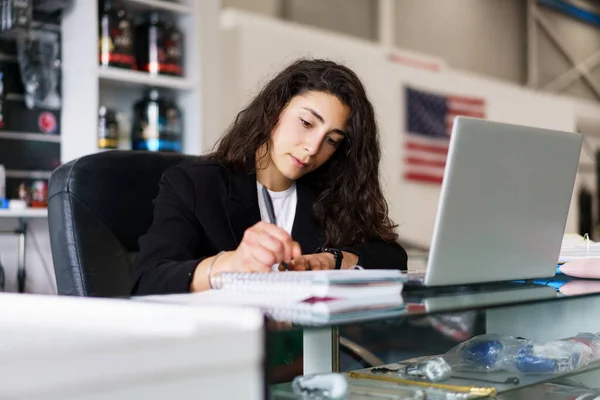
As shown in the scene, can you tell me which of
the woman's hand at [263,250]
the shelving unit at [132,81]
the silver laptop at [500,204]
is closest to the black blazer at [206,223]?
the woman's hand at [263,250]

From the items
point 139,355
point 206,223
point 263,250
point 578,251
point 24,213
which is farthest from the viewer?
point 24,213

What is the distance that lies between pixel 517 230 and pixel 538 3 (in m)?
7.37

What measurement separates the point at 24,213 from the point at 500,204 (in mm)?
2059

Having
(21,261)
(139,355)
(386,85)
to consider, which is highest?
(386,85)

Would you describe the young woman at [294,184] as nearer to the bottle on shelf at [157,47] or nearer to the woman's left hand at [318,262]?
the woman's left hand at [318,262]

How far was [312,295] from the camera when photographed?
0.84 metres

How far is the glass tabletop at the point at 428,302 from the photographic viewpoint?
0.74 metres

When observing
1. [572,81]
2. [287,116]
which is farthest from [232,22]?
[572,81]

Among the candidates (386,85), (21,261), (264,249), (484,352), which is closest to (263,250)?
(264,249)

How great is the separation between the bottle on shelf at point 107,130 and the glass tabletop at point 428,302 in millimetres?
2157

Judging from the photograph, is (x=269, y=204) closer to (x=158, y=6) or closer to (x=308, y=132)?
(x=308, y=132)

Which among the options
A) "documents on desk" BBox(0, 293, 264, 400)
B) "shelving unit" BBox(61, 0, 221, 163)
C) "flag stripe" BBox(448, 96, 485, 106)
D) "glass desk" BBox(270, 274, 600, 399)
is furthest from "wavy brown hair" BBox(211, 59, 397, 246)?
"flag stripe" BBox(448, 96, 485, 106)

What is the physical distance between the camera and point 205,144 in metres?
3.36

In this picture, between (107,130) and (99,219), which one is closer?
(99,219)
